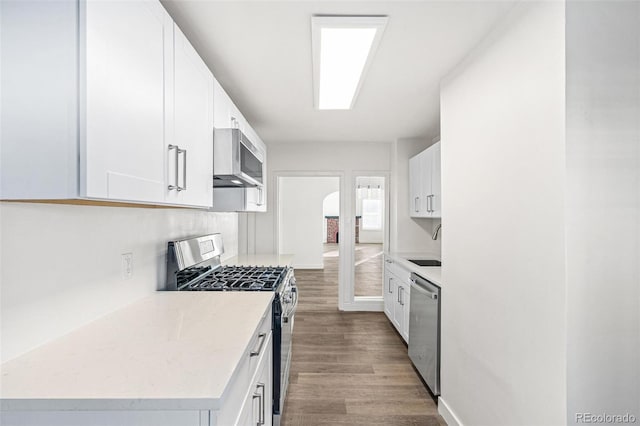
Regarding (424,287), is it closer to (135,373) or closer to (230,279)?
(230,279)

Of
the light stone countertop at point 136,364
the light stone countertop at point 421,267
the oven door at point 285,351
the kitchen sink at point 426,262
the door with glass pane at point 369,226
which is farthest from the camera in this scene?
the door with glass pane at point 369,226

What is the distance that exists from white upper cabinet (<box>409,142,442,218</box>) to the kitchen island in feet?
8.16

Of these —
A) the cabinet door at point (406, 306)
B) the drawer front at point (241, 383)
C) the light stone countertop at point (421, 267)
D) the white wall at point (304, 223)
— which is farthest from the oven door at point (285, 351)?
the white wall at point (304, 223)

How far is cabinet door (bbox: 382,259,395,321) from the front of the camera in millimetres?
4160

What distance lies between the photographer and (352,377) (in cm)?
285

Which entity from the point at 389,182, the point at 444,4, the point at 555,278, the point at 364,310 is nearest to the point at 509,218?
the point at 555,278

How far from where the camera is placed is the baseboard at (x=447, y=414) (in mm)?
2126

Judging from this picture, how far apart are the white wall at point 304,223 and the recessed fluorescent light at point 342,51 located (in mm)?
5401

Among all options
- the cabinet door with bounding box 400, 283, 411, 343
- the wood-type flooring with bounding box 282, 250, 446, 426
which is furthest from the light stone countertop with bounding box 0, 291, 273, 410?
the cabinet door with bounding box 400, 283, 411, 343

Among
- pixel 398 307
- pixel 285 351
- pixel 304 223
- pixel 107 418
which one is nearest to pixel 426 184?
pixel 398 307

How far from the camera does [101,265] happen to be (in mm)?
1502

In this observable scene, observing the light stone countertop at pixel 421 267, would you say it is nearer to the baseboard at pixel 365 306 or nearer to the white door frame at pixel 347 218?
the white door frame at pixel 347 218

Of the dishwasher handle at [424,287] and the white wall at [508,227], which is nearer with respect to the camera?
the white wall at [508,227]
